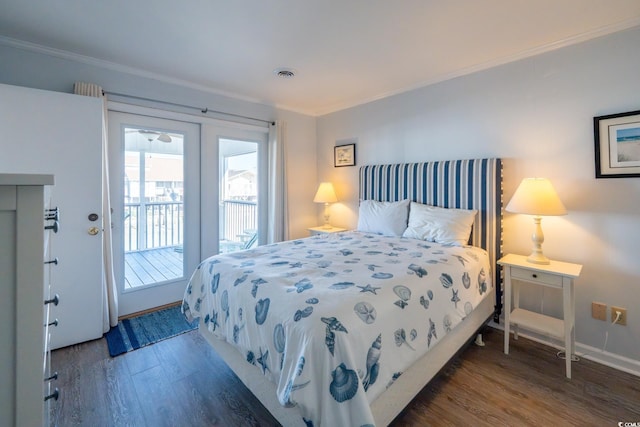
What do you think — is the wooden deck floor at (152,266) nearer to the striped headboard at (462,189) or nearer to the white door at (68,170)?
the white door at (68,170)

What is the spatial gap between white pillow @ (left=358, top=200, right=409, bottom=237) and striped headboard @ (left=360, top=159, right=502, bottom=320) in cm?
16

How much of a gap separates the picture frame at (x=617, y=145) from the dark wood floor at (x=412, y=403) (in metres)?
1.41

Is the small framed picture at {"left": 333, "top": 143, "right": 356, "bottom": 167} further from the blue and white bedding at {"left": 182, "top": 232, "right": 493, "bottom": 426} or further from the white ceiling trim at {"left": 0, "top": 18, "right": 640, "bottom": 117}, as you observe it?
the blue and white bedding at {"left": 182, "top": 232, "right": 493, "bottom": 426}

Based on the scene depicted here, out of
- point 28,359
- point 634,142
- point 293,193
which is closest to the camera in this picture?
point 28,359

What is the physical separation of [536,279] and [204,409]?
2.40 metres

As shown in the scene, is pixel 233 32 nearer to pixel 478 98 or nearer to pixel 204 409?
pixel 478 98

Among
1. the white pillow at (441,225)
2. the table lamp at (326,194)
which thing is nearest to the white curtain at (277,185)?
the table lamp at (326,194)

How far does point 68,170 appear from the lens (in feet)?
7.47

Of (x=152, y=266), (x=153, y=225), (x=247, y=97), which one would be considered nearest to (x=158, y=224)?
(x=153, y=225)

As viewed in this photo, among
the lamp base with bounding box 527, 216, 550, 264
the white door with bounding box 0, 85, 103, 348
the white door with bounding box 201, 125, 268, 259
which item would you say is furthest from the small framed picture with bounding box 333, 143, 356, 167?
the white door with bounding box 0, 85, 103, 348

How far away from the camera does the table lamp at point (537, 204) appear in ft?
6.81

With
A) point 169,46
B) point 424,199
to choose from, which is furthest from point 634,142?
point 169,46

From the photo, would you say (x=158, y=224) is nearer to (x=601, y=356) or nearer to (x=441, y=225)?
(x=441, y=225)

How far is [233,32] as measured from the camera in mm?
2154
